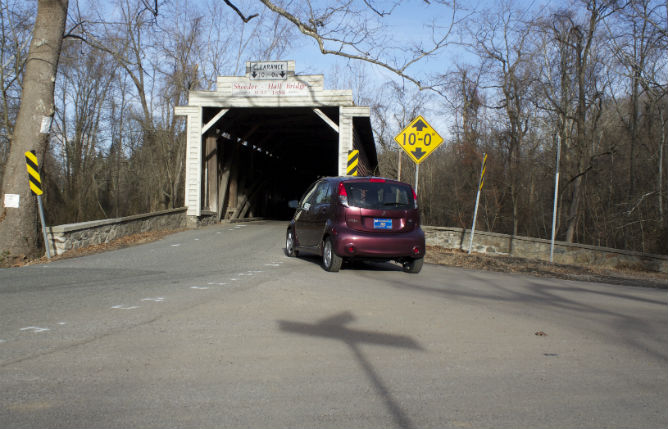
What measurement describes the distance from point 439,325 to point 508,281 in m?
4.03

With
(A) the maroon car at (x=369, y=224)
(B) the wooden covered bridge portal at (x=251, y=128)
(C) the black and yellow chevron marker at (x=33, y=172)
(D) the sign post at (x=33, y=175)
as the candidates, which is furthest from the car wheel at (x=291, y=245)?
(B) the wooden covered bridge portal at (x=251, y=128)

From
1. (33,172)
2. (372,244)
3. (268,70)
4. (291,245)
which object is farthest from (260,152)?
(372,244)

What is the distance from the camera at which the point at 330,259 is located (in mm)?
8852

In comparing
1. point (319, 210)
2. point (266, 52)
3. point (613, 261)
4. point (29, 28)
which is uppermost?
point (266, 52)

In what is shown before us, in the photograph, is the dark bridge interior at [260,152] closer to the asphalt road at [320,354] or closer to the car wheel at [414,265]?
the car wheel at [414,265]

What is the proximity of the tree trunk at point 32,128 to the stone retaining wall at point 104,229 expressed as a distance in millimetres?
483

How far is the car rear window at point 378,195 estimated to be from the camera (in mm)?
8727

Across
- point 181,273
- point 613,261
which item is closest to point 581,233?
point 613,261

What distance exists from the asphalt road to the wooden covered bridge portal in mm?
12207

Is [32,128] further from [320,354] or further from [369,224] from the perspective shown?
[320,354]

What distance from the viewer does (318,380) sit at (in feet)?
12.2

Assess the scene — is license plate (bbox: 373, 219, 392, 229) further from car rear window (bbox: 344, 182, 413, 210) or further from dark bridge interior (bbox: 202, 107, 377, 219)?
dark bridge interior (bbox: 202, 107, 377, 219)

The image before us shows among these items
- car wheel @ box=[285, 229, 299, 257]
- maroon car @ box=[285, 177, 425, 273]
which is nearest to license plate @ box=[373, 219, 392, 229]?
maroon car @ box=[285, 177, 425, 273]

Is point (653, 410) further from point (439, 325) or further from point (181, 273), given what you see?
point (181, 273)
